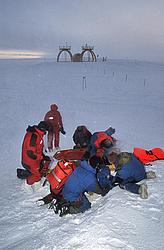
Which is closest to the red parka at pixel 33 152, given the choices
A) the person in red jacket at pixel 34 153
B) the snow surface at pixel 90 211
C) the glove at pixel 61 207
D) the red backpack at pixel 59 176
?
the person in red jacket at pixel 34 153

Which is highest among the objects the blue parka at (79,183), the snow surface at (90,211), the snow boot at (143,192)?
the blue parka at (79,183)

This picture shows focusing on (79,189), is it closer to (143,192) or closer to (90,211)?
(90,211)

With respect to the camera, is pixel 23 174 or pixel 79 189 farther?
pixel 23 174

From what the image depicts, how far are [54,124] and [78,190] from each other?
3.86 meters

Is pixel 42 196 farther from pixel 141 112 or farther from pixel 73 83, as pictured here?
pixel 73 83

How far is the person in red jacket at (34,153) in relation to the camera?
541 centimetres

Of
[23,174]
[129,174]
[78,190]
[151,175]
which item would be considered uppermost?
[129,174]

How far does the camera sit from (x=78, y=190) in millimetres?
4359

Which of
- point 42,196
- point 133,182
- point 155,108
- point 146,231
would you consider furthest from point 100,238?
point 155,108

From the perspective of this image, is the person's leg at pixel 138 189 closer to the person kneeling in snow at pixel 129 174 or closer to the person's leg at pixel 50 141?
the person kneeling in snow at pixel 129 174

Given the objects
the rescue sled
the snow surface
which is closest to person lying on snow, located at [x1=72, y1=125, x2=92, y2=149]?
the rescue sled

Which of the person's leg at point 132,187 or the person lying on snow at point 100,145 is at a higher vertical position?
the person lying on snow at point 100,145

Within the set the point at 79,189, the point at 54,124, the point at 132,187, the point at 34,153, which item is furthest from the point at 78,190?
the point at 54,124

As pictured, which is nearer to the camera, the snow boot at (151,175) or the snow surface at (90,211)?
the snow surface at (90,211)
